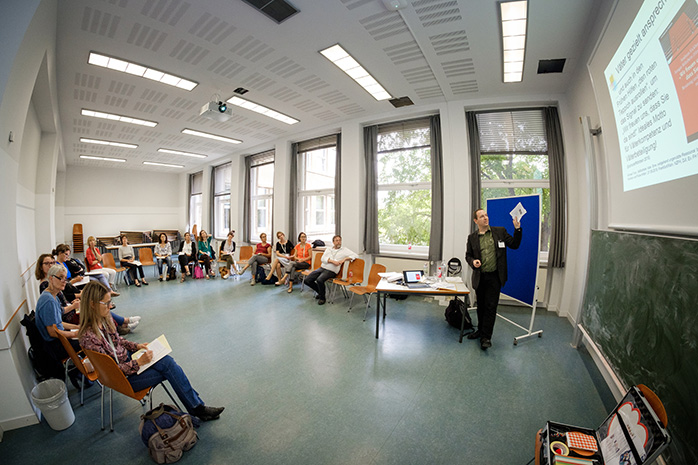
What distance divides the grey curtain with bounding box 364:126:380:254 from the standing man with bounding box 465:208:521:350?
7.03 feet

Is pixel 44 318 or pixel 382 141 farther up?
pixel 382 141

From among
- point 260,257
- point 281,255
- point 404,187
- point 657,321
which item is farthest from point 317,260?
point 657,321

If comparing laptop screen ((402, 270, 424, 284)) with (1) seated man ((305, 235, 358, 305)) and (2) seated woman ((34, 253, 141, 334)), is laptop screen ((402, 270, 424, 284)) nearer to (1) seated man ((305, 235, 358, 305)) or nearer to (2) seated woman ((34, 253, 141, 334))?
(1) seated man ((305, 235, 358, 305))

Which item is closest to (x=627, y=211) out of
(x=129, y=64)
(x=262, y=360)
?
(x=262, y=360)

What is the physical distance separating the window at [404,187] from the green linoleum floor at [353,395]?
5.62ft

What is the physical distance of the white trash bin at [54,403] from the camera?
175 centimetres

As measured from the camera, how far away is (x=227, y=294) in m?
5.08

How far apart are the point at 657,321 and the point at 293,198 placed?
5.97 meters

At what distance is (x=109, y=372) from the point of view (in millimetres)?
1568

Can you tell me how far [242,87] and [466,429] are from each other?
479 centimetres

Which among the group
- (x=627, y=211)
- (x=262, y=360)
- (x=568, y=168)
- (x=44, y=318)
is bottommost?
(x=262, y=360)

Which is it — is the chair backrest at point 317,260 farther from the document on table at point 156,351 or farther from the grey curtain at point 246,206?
the document on table at point 156,351

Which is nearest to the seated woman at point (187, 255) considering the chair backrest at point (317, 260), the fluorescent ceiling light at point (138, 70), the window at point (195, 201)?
the chair backrest at point (317, 260)

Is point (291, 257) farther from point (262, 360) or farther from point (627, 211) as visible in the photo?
point (627, 211)
